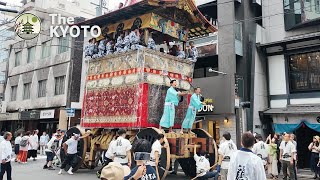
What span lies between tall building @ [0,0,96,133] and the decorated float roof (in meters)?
12.6

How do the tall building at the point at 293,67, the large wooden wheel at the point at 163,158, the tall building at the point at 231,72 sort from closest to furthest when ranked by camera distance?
the large wooden wheel at the point at 163,158 < the tall building at the point at 293,67 < the tall building at the point at 231,72

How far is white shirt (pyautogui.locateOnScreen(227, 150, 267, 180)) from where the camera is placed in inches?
168

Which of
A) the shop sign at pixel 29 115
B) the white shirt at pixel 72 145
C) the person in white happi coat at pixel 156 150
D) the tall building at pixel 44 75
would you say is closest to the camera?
the person in white happi coat at pixel 156 150

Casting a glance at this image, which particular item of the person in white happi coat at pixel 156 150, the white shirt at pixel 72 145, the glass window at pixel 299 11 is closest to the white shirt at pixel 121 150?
the person in white happi coat at pixel 156 150

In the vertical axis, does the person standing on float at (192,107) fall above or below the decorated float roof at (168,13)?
below

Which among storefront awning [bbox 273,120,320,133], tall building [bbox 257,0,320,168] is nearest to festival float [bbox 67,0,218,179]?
tall building [bbox 257,0,320,168]

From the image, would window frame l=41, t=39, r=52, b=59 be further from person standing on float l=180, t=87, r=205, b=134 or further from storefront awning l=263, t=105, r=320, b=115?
person standing on float l=180, t=87, r=205, b=134

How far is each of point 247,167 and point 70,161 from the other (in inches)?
344

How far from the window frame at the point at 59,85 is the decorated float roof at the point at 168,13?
49.7ft

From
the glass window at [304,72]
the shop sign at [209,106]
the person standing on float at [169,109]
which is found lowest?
the person standing on float at [169,109]

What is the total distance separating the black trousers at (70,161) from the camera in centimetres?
1146

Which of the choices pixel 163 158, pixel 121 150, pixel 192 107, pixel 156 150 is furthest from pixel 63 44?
pixel 156 150

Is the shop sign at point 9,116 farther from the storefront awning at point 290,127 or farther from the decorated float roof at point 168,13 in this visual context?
the storefront awning at point 290,127

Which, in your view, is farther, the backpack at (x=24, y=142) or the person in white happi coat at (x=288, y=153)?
the backpack at (x=24, y=142)
